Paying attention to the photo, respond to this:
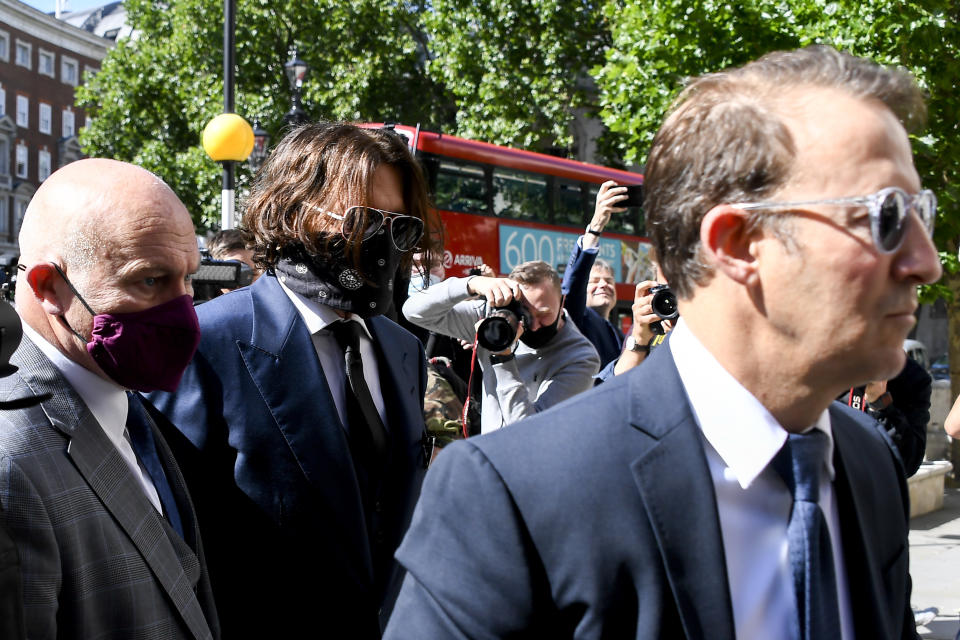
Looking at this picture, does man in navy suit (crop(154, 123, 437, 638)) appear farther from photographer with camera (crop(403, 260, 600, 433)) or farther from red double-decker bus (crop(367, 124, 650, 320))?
red double-decker bus (crop(367, 124, 650, 320))

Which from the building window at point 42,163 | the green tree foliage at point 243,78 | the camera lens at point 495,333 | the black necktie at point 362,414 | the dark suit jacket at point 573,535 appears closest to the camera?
the dark suit jacket at point 573,535

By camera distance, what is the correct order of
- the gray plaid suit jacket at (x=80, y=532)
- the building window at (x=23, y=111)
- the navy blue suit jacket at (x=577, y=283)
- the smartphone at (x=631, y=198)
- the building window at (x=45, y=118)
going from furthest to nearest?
the building window at (x=45, y=118), the building window at (x=23, y=111), the navy blue suit jacket at (x=577, y=283), the smartphone at (x=631, y=198), the gray plaid suit jacket at (x=80, y=532)

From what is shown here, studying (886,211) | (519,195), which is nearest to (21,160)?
(519,195)

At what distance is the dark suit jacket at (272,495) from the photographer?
2529 mm

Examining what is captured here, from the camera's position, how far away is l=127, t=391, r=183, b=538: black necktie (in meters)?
2.24

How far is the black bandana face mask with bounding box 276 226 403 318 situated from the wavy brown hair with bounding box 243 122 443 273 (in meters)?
0.03

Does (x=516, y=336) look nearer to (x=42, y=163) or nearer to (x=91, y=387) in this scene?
(x=91, y=387)

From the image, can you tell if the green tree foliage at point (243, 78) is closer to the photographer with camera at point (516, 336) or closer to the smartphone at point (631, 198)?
the smartphone at point (631, 198)

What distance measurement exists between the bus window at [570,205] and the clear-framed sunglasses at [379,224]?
51.1 ft

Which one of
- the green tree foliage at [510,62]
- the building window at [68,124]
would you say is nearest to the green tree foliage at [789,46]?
the green tree foliage at [510,62]

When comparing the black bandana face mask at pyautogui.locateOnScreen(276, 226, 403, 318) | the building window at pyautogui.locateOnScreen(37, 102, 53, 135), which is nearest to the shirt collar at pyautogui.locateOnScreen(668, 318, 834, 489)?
the black bandana face mask at pyautogui.locateOnScreen(276, 226, 403, 318)

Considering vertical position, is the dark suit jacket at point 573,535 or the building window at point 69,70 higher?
the building window at point 69,70

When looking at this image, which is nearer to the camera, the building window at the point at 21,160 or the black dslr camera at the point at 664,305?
the black dslr camera at the point at 664,305

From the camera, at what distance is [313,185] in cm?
284
